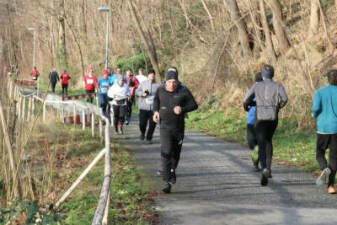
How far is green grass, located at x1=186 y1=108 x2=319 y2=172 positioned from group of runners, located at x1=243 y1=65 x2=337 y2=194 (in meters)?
2.07

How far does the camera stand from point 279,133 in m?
14.7

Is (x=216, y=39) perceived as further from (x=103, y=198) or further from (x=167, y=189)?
(x=103, y=198)

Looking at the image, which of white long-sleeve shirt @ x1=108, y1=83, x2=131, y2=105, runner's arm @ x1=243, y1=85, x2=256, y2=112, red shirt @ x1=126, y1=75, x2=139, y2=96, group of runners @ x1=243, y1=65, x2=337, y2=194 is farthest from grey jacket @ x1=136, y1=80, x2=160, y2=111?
runner's arm @ x1=243, y1=85, x2=256, y2=112

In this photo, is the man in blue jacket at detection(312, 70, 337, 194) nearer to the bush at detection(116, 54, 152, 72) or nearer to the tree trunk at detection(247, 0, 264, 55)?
the tree trunk at detection(247, 0, 264, 55)

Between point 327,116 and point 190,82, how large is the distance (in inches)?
765

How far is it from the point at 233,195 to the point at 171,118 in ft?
4.76

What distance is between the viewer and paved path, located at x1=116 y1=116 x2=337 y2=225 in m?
5.94

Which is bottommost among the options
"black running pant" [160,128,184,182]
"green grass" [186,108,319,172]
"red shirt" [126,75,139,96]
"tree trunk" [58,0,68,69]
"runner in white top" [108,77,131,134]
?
"green grass" [186,108,319,172]

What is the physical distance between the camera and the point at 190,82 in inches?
1057

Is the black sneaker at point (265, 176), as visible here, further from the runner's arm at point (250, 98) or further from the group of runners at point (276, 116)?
the runner's arm at point (250, 98)

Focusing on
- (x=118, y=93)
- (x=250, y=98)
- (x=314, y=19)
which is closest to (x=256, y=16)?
→ (x=314, y=19)

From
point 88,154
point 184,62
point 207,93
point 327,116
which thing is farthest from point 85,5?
point 327,116

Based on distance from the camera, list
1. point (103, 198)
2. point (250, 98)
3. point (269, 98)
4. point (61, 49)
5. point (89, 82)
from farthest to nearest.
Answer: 1. point (89, 82)
2. point (61, 49)
3. point (250, 98)
4. point (269, 98)
5. point (103, 198)

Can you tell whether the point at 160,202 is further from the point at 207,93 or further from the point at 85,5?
the point at 85,5
